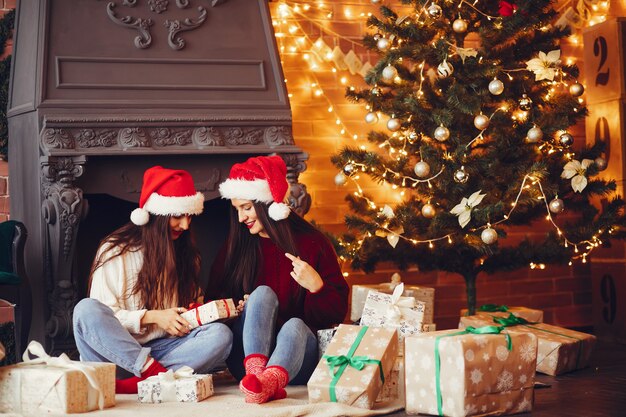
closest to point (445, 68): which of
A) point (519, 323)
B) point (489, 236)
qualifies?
point (489, 236)

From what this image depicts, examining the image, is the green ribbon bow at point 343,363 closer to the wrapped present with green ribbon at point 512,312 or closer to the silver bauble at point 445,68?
the wrapped present with green ribbon at point 512,312

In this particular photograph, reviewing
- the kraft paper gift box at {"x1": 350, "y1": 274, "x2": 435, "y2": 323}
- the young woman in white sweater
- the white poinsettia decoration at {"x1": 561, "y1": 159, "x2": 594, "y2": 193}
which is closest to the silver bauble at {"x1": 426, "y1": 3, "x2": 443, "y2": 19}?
the white poinsettia decoration at {"x1": 561, "y1": 159, "x2": 594, "y2": 193}

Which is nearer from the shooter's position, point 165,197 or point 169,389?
point 169,389

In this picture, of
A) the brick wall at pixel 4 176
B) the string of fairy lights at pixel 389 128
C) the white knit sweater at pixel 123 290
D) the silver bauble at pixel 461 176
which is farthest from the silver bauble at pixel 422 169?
the brick wall at pixel 4 176

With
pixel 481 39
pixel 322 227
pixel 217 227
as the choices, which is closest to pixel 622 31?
pixel 481 39

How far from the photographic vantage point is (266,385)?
3234 mm

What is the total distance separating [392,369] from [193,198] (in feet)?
3.45

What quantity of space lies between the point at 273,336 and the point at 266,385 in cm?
39

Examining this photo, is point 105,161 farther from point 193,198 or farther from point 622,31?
point 622,31

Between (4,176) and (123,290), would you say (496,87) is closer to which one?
(123,290)

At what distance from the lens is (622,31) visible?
4.95 m

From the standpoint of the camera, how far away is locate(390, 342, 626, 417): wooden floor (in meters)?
3.14

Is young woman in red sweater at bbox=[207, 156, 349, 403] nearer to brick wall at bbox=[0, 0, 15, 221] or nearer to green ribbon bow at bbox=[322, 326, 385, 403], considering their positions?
green ribbon bow at bbox=[322, 326, 385, 403]

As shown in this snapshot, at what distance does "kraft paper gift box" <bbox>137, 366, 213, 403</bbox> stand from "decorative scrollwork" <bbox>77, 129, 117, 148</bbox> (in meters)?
1.16
